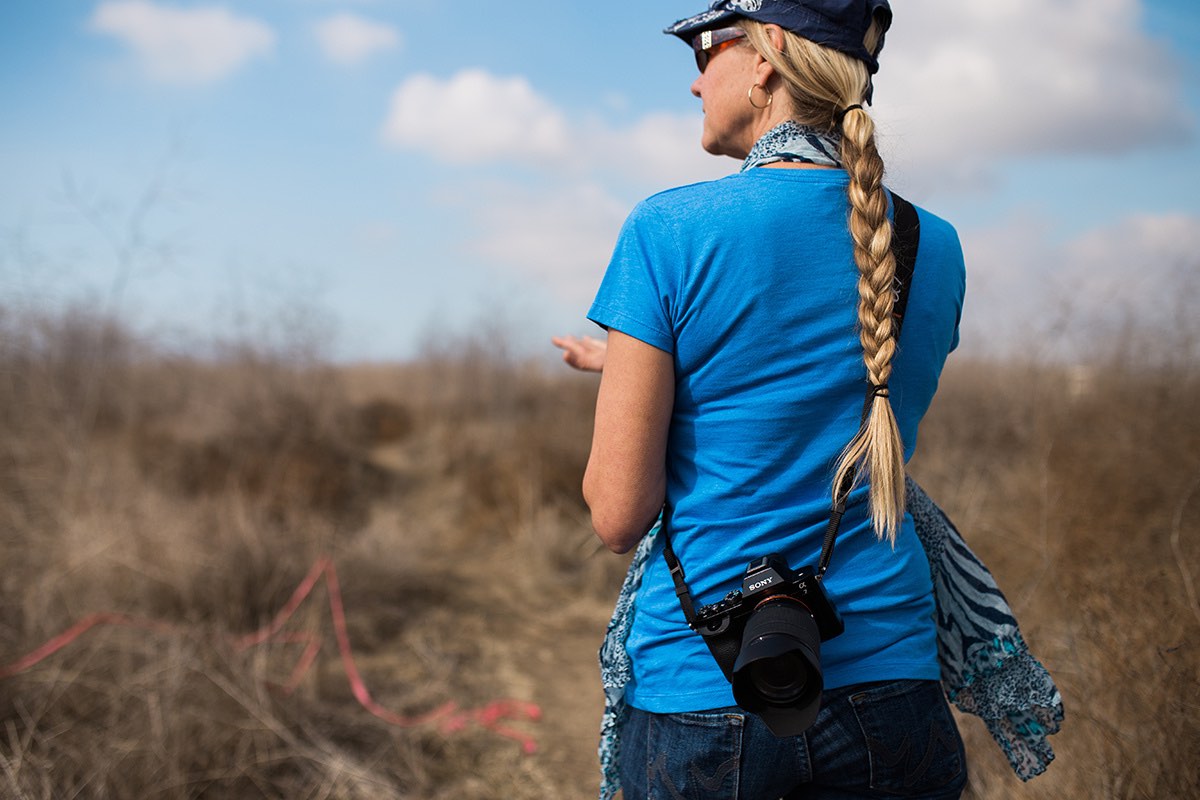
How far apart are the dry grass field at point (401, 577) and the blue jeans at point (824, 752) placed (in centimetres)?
119

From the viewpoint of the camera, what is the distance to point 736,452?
113 centimetres

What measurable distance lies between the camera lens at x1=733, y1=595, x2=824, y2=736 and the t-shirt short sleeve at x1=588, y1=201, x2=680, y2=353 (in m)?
0.36

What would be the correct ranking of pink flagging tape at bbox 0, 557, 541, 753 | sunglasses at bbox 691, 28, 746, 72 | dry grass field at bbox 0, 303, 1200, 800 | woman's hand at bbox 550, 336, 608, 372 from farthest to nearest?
1. pink flagging tape at bbox 0, 557, 541, 753
2. dry grass field at bbox 0, 303, 1200, 800
3. woman's hand at bbox 550, 336, 608, 372
4. sunglasses at bbox 691, 28, 746, 72

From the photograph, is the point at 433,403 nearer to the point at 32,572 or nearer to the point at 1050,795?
the point at 32,572

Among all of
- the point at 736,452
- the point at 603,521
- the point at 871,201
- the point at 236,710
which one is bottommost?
the point at 236,710

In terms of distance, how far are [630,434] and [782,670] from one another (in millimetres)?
345

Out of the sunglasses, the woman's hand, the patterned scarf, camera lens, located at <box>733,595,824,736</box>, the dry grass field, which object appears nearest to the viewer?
camera lens, located at <box>733,595,824,736</box>

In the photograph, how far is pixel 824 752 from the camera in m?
1.12

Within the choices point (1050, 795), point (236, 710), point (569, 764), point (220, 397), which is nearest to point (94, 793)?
point (236, 710)

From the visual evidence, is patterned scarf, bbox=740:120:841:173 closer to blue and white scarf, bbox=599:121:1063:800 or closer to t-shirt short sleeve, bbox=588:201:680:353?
t-shirt short sleeve, bbox=588:201:680:353

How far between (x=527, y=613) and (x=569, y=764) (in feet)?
6.75

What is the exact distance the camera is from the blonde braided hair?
111 cm

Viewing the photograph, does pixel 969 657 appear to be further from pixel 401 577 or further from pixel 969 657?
pixel 401 577

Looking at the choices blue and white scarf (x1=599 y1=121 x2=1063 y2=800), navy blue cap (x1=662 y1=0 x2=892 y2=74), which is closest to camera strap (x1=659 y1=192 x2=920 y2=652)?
blue and white scarf (x1=599 y1=121 x2=1063 y2=800)
